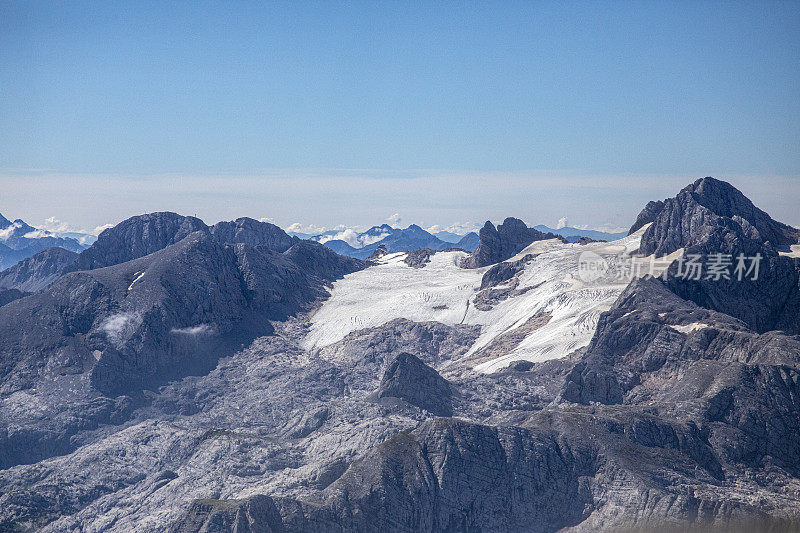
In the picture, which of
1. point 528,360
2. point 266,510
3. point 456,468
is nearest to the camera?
point 266,510

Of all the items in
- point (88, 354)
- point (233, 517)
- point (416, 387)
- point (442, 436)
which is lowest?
point (88, 354)

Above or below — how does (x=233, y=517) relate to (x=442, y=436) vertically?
below

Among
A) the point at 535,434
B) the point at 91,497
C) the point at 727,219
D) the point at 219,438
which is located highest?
the point at 727,219

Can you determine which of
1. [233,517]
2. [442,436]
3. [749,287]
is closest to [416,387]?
[442,436]

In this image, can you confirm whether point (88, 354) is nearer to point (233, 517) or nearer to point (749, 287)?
point (233, 517)

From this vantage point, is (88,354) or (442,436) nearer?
(442,436)

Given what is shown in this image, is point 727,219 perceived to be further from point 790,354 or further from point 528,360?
point 790,354

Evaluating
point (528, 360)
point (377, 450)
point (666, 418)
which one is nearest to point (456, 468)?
point (377, 450)

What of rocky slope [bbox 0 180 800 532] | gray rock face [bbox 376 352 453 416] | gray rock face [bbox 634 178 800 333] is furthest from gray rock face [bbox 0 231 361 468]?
gray rock face [bbox 634 178 800 333]

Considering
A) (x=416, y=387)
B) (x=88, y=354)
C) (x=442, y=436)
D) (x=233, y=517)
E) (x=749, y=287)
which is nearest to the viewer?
(x=233, y=517)
